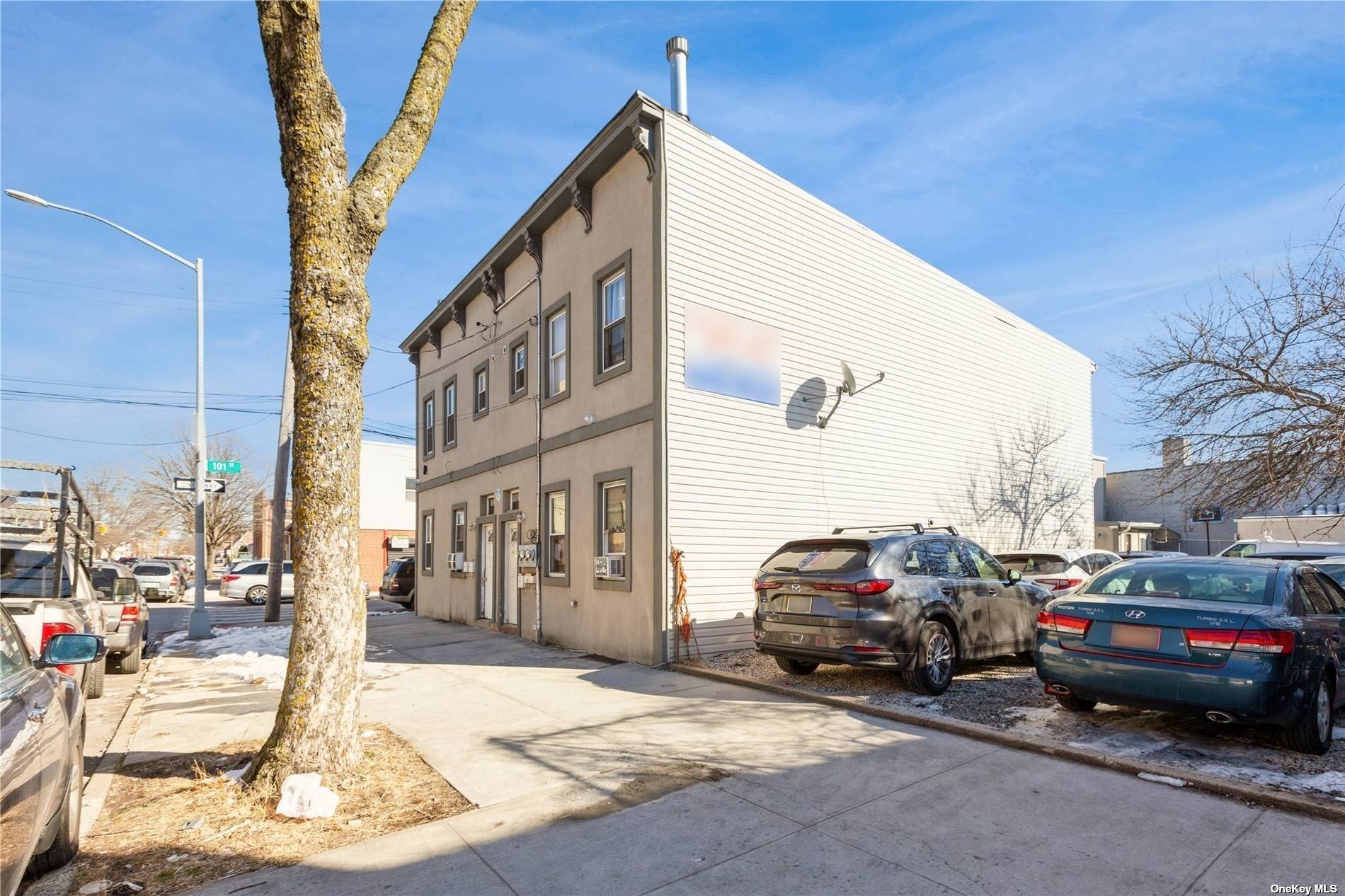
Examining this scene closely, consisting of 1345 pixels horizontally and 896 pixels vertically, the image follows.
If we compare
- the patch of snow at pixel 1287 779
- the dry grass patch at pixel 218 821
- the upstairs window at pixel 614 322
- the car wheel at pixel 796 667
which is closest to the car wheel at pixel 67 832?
the dry grass patch at pixel 218 821

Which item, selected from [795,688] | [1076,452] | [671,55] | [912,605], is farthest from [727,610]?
[1076,452]

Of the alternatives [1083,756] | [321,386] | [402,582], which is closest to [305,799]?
[321,386]

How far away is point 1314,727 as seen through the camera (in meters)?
5.59

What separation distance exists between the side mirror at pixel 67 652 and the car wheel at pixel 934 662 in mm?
6483

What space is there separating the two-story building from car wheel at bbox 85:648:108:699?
609 cm

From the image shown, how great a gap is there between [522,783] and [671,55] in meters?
11.2

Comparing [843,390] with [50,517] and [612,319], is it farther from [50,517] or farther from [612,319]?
[50,517]

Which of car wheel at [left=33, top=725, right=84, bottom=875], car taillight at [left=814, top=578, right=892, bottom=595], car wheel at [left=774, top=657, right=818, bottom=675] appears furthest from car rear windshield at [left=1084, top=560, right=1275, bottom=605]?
car wheel at [left=33, top=725, right=84, bottom=875]

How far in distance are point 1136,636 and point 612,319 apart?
8407mm

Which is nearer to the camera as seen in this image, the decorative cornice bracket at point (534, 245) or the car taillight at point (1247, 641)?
the car taillight at point (1247, 641)

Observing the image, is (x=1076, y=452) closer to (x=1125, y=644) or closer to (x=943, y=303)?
(x=943, y=303)

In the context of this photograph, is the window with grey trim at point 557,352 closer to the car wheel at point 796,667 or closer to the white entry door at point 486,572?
the white entry door at point 486,572

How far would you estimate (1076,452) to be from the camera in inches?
811

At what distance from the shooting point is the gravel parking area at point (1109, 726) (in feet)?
17.5
